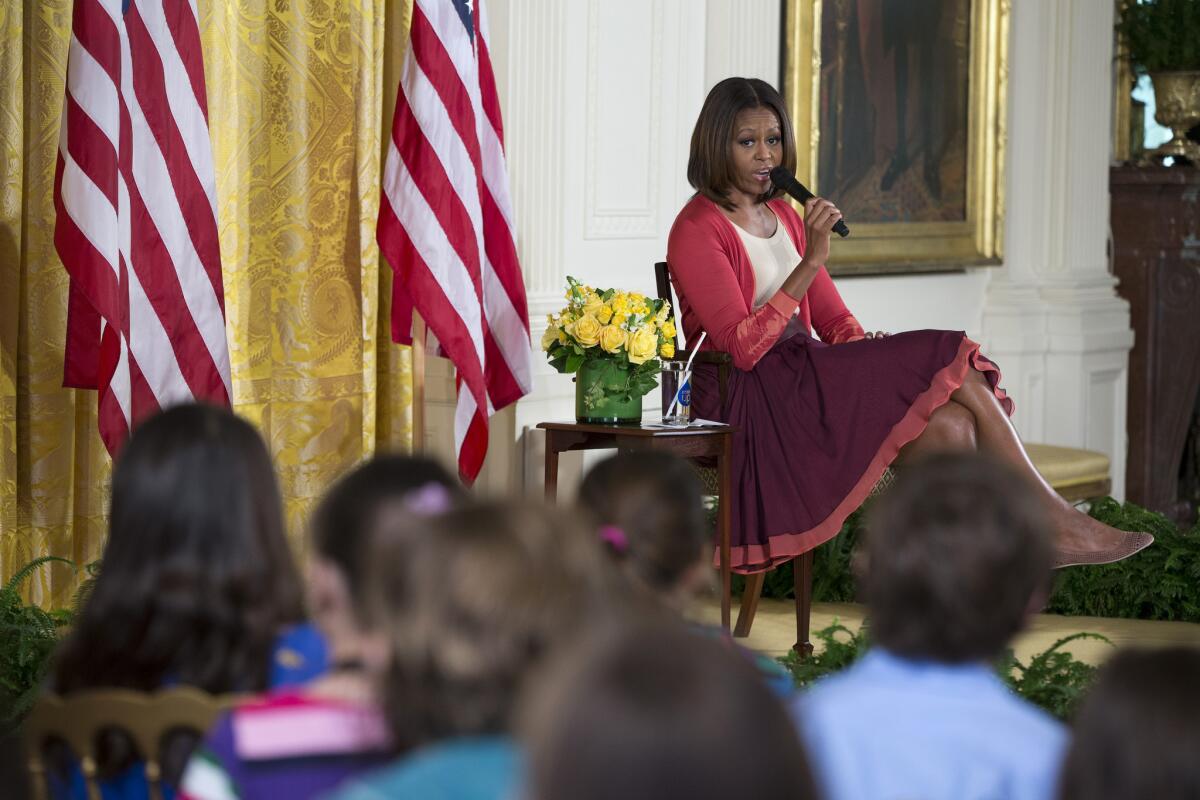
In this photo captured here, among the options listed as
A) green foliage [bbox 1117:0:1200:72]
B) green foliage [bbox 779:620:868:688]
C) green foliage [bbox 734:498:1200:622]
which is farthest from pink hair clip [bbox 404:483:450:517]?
green foliage [bbox 1117:0:1200:72]

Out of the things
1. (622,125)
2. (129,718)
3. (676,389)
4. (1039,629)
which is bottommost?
(1039,629)

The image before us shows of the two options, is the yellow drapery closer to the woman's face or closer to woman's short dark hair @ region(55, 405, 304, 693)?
the woman's face

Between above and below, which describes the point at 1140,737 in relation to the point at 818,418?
below

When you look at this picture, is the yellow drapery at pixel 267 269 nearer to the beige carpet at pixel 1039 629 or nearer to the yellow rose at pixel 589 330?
the yellow rose at pixel 589 330

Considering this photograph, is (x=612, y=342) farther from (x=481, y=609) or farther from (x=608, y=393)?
(x=481, y=609)

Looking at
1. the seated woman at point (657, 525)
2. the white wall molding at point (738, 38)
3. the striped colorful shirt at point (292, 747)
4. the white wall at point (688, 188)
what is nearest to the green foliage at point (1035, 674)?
the seated woman at point (657, 525)

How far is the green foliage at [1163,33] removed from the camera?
859cm

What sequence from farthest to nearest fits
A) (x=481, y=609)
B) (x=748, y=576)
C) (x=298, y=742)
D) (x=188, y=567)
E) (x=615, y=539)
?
(x=748, y=576) < (x=615, y=539) < (x=188, y=567) < (x=298, y=742) < (x=481, y=609)

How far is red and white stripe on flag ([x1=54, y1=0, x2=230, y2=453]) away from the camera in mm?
4375

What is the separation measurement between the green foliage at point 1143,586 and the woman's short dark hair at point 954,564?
13.3 ft

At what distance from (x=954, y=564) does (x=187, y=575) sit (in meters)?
0.85

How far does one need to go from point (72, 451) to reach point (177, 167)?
1.01m

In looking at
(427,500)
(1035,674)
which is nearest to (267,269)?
(1035,674)

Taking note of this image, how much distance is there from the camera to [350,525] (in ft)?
6.48
